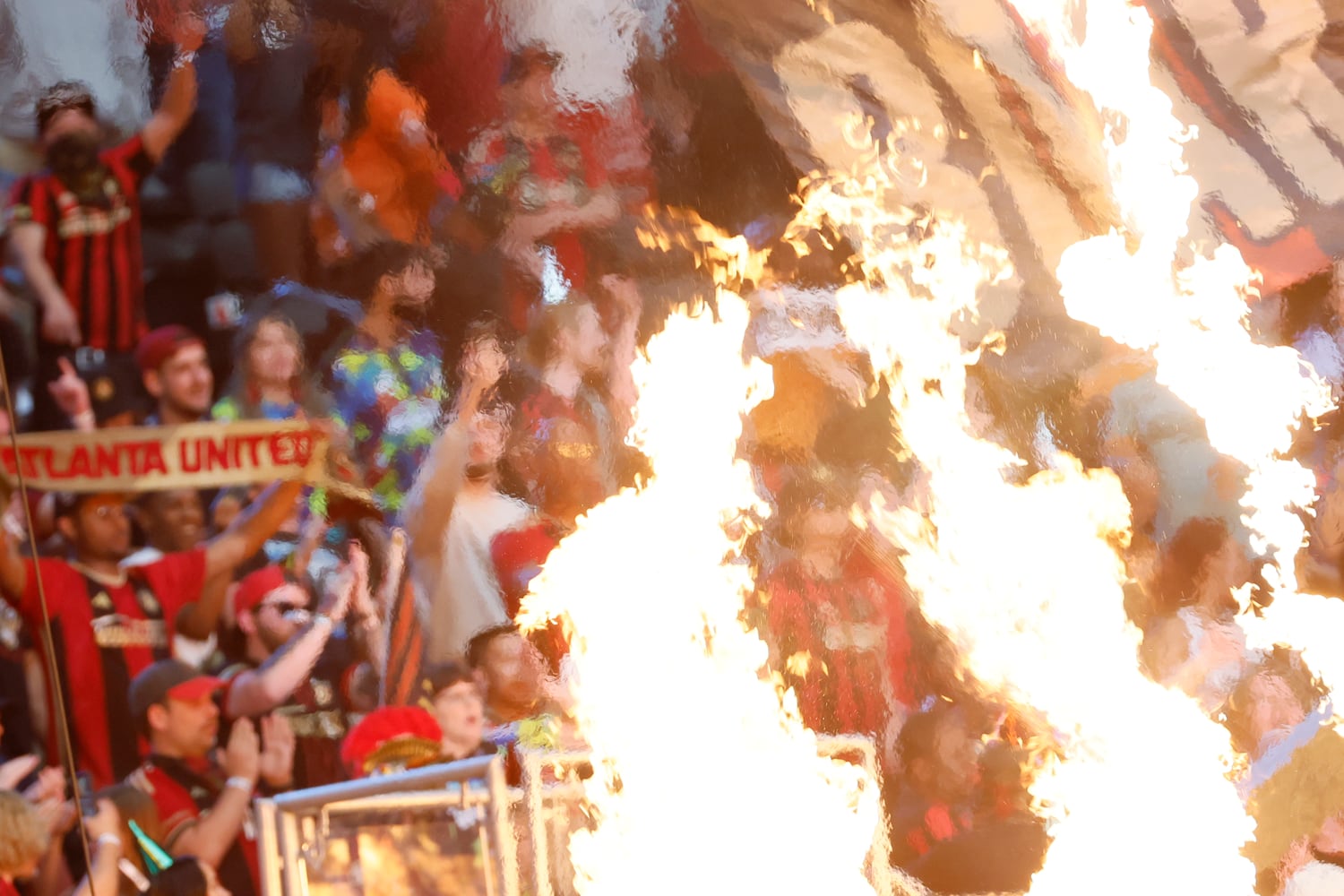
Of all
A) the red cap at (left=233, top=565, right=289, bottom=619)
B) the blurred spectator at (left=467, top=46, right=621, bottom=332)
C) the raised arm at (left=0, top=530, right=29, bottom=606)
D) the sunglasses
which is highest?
the blurred spectator at (left=467, top=46, right=621, bottom=332)

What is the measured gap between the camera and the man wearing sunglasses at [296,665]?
1463 millimetres

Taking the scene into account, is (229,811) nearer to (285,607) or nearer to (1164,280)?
(285,607)

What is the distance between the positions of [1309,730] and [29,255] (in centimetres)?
201

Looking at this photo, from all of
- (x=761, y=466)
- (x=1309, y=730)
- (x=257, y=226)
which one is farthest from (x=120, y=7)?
(x=1309, y=730)

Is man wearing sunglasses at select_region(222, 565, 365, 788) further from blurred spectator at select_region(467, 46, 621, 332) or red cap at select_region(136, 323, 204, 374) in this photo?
blurred spectator at select_region(467, 46, 621, 332)

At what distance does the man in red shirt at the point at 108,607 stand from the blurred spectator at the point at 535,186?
0.50 metres

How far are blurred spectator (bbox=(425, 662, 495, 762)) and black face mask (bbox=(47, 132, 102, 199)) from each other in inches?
32.2

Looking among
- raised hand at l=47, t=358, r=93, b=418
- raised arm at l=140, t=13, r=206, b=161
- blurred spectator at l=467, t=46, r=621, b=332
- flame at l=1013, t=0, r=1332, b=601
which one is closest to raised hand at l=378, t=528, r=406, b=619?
blurred spectator at l=467, t=46, r=621, b=332

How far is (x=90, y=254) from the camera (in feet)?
4.73

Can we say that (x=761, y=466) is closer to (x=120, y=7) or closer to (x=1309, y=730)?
(x=1309, y=730)

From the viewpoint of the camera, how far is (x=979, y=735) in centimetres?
159

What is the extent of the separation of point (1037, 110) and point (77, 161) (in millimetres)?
1399

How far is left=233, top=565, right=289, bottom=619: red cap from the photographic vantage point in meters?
1.46

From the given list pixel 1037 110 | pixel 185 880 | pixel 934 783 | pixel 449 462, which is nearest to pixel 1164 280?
pixel 1037 110
